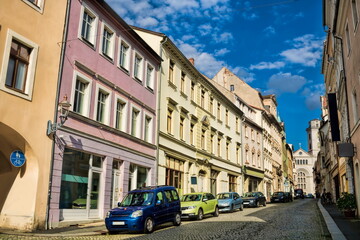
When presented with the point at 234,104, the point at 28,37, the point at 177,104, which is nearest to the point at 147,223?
the point at 28,37

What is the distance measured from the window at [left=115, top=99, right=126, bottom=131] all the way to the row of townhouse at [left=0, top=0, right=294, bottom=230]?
2.3 inches

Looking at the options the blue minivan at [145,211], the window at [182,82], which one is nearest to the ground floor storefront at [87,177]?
the blue minivan at [145,211]

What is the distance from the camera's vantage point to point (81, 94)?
17.2 m

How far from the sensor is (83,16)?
683 inches

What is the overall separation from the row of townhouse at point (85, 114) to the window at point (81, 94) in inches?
1.9

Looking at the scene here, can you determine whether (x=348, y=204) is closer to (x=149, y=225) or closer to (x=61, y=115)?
(x=149, y=225)

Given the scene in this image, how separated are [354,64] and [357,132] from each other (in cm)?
301

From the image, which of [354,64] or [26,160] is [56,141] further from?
[354,64]

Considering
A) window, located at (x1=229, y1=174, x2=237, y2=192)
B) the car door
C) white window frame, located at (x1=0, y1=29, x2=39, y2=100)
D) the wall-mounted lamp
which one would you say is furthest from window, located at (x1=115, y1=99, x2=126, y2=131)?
window, located at (x1=229, y1=174, x2=237, y2=192)

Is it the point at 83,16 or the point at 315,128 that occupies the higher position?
the point at 315,128

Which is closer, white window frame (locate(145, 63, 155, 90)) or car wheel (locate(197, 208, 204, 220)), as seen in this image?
car wheel (locate(197, 208, 204, 220))

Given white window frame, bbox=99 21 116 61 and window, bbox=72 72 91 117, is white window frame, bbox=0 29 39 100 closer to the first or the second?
window, bbox=72 72 91 117

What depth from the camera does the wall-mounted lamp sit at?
14.4 m

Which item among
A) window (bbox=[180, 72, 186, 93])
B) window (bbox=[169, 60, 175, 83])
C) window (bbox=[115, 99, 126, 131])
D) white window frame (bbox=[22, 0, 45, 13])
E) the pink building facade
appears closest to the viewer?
white window frame (bbox=[22, 0, 45, 13])
